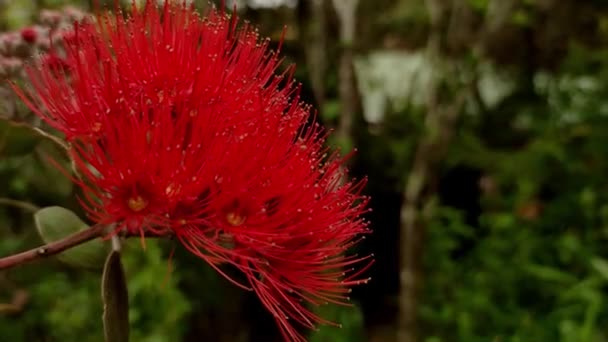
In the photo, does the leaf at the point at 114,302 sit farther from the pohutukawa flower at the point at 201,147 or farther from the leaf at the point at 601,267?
the leaf at the point at 601,267

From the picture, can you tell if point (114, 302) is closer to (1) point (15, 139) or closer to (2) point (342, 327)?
(1) point (15, 139)

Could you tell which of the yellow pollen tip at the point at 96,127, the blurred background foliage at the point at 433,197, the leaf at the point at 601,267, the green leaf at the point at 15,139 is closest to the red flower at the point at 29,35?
the blurred background foliage at the point at 433,197

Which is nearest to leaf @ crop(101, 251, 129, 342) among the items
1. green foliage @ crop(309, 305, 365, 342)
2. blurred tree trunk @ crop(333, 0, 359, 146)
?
green foliage @ crop(309, 305, 365, 342)

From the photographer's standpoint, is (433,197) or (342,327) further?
(433,197)

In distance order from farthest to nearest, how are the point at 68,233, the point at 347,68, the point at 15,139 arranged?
the point at 347,68 < the point at 15,139 < the point at 68,233

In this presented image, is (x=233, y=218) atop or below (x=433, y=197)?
atop

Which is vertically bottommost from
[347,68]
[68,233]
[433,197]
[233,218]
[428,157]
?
[433,197]

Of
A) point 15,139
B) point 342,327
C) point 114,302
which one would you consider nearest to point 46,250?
point 114,302
